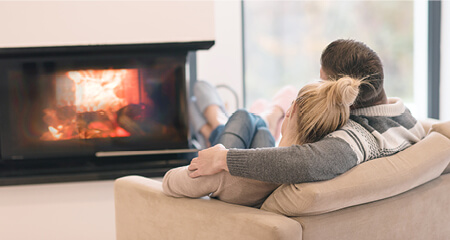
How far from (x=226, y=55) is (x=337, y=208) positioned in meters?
2.65

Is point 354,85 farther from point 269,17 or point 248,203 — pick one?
point 269,17

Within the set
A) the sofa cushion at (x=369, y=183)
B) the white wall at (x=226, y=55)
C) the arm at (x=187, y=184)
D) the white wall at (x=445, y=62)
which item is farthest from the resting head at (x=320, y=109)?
the white wall at (x=445, y=62)

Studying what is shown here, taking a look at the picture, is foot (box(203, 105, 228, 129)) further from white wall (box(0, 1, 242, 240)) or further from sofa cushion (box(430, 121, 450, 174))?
sofa cushion (box(430, 121, 450, 174))

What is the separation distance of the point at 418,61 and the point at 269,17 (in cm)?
137

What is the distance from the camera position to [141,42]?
2.87 metres

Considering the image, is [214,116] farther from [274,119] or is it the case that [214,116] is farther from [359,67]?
[359,67]

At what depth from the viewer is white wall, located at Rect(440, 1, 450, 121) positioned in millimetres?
4332

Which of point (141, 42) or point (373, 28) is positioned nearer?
point (141, 42)

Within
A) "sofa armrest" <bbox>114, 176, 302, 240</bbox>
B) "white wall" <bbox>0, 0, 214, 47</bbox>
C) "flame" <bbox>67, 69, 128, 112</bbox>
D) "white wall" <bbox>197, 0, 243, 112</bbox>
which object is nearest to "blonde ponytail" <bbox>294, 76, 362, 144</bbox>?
"sofa armrest" <bbox>114, 176, 302, 240</bbox>

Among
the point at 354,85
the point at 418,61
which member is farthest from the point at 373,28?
the point at 354,85

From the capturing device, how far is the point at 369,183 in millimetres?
1529

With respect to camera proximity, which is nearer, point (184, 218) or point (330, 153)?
point (330, 153)

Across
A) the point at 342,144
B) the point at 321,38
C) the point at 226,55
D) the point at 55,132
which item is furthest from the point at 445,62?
the point at 342,144

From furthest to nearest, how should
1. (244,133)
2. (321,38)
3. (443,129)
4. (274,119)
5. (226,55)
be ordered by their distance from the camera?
(321,38) → (226,55) → (274,119) → (244,133) → (443,129)
